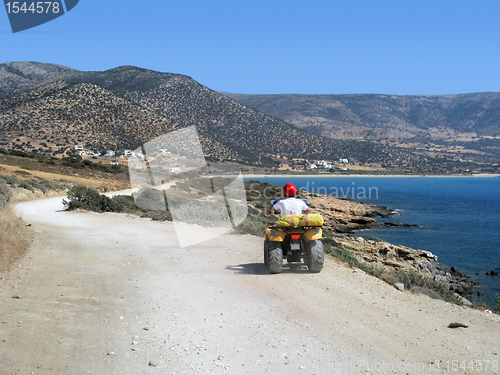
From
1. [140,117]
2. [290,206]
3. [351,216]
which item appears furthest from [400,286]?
[140,117]

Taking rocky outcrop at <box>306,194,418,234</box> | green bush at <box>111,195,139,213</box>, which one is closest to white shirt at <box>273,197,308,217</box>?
green bush at <box>111,195,139,213</box>

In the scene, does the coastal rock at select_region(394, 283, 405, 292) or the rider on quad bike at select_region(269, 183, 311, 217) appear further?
the coastal rock at select_region(394, 283, 405, 292)

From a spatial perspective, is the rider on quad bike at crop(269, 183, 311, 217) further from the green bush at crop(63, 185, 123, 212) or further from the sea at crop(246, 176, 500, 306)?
the green bush at crop(63, 185, 123, 212)

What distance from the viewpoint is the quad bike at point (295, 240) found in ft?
26.5

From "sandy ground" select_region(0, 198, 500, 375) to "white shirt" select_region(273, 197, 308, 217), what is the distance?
115 centimetres

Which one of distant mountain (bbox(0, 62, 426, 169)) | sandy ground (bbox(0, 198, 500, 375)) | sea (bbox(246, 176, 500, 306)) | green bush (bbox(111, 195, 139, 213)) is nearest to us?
sandy ground (bbox(0, 198, 500, 375))

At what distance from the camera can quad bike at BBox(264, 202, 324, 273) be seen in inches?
318

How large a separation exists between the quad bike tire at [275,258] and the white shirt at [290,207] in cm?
61

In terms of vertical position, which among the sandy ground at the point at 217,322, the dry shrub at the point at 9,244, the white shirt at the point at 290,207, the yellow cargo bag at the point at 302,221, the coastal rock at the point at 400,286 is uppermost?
the white shirt at the point at 290,207

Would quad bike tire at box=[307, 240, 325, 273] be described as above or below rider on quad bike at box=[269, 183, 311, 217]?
below

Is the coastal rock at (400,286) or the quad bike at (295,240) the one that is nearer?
the quad bike at (295,240)

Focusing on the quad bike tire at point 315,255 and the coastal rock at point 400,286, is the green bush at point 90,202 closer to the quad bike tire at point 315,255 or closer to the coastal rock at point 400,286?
the quad bike tire at point 315,255

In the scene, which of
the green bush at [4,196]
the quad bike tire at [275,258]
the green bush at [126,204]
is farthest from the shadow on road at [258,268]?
the green bush at [126,204]

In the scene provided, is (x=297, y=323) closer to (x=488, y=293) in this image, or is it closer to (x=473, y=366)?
(x=473, y=366)
